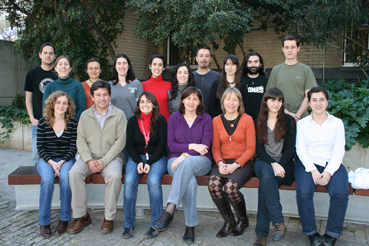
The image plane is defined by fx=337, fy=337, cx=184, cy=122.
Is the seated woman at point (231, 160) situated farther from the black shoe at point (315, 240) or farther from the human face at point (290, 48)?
the human face at point (290, 48)

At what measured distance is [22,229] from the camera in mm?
4012

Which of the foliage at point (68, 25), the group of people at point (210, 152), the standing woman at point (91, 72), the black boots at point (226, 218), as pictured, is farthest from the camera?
the foliage at point (68, 25)

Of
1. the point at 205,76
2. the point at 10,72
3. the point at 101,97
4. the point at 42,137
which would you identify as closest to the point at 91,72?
the point at 101,97

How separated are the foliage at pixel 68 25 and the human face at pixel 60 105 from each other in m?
4.20

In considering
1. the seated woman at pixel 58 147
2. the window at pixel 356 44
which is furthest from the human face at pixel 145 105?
the window at pixel 356 44

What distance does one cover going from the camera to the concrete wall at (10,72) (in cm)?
1067

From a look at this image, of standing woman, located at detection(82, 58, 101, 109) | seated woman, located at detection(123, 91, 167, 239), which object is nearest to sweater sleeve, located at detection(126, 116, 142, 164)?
seated woman, located at detection(123, 91, 167, 239)

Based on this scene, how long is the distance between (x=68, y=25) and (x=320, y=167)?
269 inches

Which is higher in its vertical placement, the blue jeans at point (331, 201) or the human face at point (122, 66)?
the human face at point (122, 66)

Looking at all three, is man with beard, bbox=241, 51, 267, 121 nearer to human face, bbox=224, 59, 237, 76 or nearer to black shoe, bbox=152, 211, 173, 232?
human face, bbox=224, 59, 237, 76

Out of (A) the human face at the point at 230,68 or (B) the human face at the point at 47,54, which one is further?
(B) the human face at the point at 47,54

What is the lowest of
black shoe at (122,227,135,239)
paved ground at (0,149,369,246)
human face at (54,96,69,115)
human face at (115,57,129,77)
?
paved ground at (0,149,369,246)

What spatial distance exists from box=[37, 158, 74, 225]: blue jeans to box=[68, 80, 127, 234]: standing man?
0.27 feet

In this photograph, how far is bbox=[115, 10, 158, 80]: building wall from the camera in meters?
12.3
